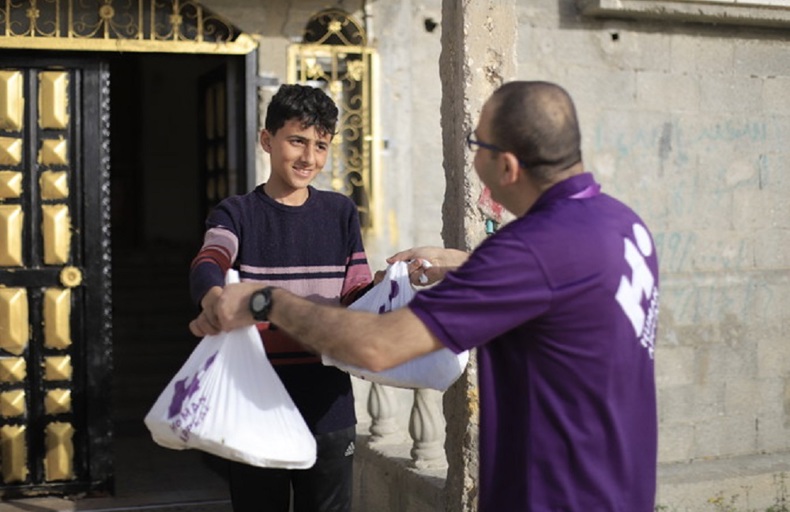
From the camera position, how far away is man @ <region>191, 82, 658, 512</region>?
2.37m

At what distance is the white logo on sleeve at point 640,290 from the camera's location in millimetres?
2432

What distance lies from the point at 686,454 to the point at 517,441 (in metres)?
4.88

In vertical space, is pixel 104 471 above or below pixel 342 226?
below

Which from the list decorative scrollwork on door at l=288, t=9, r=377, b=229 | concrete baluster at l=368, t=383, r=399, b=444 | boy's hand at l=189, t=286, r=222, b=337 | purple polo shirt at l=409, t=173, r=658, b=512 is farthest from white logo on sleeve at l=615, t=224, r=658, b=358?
decorative scrollwork on door at l=288, t=9, r=377, b=229

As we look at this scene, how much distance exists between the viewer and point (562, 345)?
2.41 m

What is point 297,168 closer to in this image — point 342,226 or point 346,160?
point 342,226

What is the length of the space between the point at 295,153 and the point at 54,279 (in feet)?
10.8

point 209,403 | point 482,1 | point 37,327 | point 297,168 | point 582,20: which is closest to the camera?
point 209,403

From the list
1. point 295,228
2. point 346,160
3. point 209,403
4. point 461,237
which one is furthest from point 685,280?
point 209,403

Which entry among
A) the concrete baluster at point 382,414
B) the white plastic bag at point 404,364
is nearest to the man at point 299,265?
the white plastic bag at point 404,364

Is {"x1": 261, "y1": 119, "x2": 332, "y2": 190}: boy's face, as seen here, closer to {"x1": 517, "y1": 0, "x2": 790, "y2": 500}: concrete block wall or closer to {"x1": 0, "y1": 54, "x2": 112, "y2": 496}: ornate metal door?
{"x1": 0, "y1": 54, "x2": 112, "y2": 496}: ornate metal door

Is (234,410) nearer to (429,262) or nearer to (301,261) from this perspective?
(301,261)

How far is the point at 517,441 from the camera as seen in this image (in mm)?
2490

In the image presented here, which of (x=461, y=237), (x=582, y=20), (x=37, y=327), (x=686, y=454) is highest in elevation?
(x=582, y=20)
